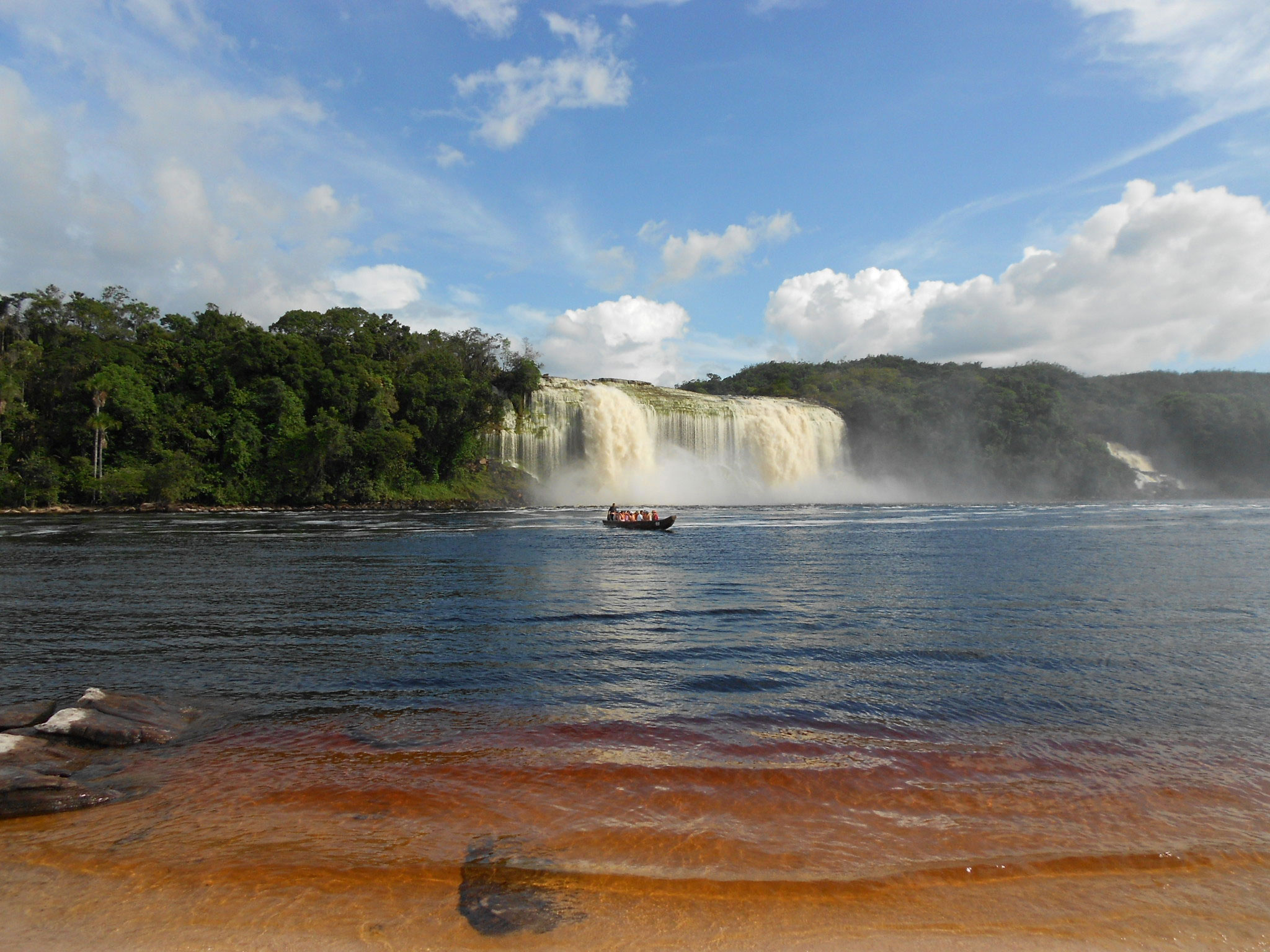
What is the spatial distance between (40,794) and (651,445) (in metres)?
49.5

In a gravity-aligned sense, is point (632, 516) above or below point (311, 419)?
below

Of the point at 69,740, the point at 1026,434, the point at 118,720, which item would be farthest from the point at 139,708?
the point at 1026,434

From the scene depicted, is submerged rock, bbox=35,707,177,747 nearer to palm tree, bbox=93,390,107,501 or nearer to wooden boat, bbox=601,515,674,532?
wooden boat, bbox=601,515,674,532

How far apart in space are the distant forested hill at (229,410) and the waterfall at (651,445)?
289 centimetres

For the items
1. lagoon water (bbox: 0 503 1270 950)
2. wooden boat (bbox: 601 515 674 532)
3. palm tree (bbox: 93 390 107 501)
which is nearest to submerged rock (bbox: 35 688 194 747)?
lagoon water (bbox: 0 503 1270 950)

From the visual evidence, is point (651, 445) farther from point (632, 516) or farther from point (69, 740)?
point (69, 740)

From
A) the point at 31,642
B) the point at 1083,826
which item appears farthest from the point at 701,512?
the point at 1083,826

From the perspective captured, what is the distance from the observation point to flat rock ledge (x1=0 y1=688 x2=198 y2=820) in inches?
198

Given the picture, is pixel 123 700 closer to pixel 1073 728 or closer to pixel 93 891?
pixel 93 891

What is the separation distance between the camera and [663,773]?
221 inches

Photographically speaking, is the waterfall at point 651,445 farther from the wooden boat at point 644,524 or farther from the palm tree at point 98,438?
the palm tree at point 98,438

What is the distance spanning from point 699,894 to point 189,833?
3271mm

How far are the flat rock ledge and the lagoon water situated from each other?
0.24 meters

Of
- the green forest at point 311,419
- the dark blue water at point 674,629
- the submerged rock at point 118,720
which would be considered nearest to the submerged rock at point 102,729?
the submerged rock at point 118,720
